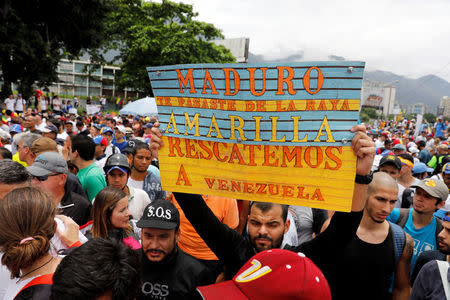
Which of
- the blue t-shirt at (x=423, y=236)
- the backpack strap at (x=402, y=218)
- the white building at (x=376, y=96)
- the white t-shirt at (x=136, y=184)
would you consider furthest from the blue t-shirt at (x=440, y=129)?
the white building at (x=376, y=96)

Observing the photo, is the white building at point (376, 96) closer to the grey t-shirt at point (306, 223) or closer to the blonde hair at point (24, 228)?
the grey t-shirt at point (306, 223)

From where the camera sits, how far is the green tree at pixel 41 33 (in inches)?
→ 640

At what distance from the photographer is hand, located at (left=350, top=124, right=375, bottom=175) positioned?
1.77 m

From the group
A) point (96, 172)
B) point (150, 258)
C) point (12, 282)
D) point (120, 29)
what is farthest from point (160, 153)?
point (120, 29)

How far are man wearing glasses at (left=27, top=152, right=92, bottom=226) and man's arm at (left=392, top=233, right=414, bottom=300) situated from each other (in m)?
2.95

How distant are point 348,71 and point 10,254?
202cm

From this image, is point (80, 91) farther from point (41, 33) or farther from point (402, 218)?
point (402, 218)

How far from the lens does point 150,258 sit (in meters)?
2.37

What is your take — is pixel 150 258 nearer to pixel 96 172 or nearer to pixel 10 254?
pixel 10 254

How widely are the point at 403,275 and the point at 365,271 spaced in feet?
1.66

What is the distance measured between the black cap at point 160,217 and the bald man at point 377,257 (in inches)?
52.3

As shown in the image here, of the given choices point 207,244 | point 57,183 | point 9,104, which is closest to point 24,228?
point 207,244

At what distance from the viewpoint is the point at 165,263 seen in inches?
93.0

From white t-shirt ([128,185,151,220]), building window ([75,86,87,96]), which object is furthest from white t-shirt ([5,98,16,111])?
building window ([75,86,87,96])
